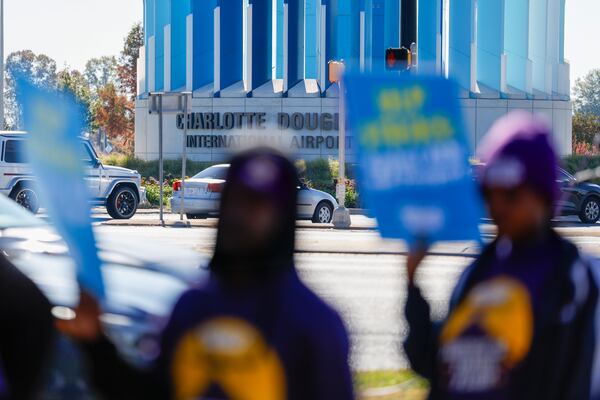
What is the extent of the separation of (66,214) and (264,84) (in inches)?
1601

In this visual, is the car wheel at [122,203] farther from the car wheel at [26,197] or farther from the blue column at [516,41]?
the blue column at [516,41]

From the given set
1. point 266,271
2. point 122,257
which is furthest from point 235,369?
point 122,257

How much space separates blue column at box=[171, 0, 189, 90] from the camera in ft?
146

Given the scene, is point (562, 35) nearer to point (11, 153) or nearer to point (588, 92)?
point (11, 153)

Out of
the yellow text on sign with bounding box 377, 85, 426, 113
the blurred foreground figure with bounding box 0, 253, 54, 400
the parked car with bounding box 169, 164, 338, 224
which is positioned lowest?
the parked car with bounding box 169, 164, 338, 224

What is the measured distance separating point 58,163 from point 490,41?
41.5m

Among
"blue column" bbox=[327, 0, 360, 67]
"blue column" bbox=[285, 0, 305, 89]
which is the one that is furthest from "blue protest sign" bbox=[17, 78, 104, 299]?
"blue column" bbox=[285, 0, 305, 89]

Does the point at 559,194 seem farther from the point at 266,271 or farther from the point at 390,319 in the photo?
the point at 390,319

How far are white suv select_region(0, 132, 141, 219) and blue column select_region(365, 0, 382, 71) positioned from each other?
17.5m

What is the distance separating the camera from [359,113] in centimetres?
288

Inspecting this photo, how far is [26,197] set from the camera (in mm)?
24281

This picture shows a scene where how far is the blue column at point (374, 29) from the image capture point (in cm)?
Result: 4209

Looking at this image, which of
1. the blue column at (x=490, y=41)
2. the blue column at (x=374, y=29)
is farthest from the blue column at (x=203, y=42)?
the blue column at (x=490, y=41)

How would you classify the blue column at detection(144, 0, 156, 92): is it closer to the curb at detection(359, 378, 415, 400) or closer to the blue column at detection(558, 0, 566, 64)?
the blue column at detection(558, 0, 566, 64)
